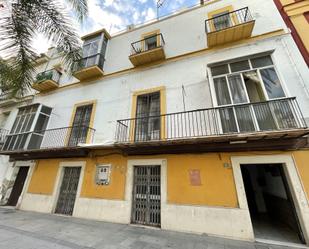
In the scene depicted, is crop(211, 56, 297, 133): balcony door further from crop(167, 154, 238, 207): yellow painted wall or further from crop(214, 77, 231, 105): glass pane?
crop(167, 154, 238, 207): yellow painted wall

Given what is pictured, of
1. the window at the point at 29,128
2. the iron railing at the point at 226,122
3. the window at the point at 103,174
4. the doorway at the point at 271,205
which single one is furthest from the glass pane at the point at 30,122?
the doorway at the point at 271,205

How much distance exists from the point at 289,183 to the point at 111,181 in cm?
628

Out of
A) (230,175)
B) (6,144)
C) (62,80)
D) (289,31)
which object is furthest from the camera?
(62,80)

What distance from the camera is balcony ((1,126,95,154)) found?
8117mm

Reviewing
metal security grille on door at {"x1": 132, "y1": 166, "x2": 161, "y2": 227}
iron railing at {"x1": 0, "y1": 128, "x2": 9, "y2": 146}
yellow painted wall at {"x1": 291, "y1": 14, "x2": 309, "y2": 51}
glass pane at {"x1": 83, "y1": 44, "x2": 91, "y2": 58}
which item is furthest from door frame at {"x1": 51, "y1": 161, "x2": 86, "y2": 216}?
yellow painted wall at {"x1": 291, "y1": 14, "x2": 309, "y2": 51}

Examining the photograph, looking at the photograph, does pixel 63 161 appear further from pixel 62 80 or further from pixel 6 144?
pixel 62 80

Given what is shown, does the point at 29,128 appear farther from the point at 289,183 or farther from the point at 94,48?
the point at 289,183

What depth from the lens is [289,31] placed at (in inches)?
241

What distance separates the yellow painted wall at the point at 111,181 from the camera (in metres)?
6.16

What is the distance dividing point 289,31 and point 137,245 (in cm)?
960

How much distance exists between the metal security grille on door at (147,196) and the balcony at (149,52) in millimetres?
5687

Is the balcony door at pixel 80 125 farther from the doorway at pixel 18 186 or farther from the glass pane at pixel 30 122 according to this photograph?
the doorway at pixel 18 186

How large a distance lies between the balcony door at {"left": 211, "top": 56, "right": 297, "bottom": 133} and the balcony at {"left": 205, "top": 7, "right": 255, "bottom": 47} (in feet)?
5.51

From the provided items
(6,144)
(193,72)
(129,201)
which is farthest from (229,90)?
(6,144)
